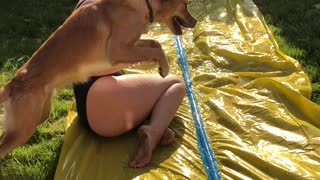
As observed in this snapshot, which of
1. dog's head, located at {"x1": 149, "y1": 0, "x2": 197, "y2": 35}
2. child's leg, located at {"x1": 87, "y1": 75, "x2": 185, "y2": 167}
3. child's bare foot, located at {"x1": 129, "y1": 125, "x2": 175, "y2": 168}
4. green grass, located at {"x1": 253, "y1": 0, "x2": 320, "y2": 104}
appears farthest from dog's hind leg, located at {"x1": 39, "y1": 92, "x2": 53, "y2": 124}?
green grass, located at {"x1": 253, "y1": 0, "x2": 320, "y2": 104}

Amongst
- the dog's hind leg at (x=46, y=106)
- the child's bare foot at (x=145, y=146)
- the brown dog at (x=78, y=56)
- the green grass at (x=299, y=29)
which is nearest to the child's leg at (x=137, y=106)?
the child's bare foot at (x=145, y=146)

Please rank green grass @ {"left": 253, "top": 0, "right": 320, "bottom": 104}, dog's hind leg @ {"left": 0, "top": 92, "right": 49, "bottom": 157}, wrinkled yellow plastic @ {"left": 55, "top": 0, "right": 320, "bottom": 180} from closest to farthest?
dog's hind leg @ {"left": 0, "top": 92, "right": 49, "bottom": 157}
wrinkled yellow plastic @ {"left": 55, "top": 0, "right": 320, "bottom": 180}
green grass @ {"left": 253, "top": 0, "right": 320, "bottom": 104}

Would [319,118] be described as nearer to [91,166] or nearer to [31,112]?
[91,166]

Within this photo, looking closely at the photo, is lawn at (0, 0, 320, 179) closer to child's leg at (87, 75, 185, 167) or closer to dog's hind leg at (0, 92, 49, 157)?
dog's hind leg at (0, 92, 49, 157)

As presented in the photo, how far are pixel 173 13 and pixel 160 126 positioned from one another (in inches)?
36.2

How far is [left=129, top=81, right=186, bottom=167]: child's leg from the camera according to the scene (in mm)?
2955

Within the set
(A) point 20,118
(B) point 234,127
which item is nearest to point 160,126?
(B) point 234,127

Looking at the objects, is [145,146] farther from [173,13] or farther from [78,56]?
[173,13]

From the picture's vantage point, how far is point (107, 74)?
3.36 metres

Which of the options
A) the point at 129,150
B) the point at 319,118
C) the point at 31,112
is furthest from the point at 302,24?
the point at 31,112

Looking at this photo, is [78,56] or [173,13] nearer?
[78,56]

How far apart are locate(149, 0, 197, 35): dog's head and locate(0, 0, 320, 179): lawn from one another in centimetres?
120

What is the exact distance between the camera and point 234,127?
10.9 feet

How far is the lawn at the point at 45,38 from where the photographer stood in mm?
3395
